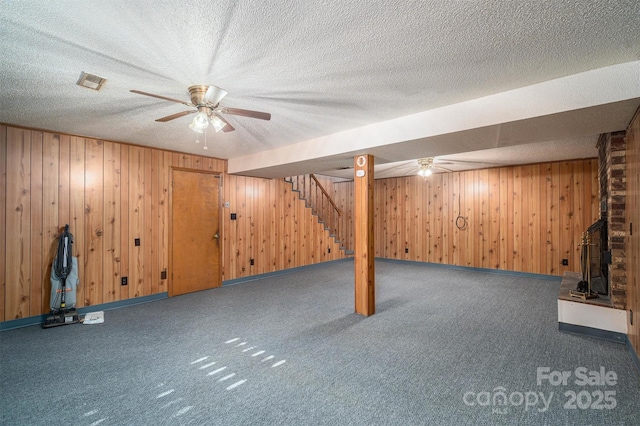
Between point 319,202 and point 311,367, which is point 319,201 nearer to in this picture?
point 319,202

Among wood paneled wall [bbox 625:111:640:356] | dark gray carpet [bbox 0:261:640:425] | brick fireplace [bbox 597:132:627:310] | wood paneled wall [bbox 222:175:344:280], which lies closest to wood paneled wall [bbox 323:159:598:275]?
dark gray carpet [bbox 0:261:640:425]

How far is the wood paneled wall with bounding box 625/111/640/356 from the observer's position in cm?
255

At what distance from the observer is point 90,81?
2441 millimetres

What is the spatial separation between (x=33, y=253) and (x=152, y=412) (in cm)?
324

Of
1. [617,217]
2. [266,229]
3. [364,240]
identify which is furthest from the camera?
[266,229]

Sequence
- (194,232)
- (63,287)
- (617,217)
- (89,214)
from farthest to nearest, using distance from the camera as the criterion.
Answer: (194,232) → (89,214) → (63,287) → (617,217)

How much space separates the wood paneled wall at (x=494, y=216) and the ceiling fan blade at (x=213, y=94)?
6490 mm

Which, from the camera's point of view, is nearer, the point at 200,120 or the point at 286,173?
the point at 200,120

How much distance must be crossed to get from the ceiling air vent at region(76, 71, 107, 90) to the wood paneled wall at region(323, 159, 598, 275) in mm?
7182

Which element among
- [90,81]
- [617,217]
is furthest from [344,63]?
[617,217]

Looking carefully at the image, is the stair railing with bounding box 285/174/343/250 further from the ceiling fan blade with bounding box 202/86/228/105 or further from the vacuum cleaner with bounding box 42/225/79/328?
the ceiling fan blade with bounding box 202/86/228/105

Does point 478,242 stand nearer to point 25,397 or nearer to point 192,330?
point 192,330

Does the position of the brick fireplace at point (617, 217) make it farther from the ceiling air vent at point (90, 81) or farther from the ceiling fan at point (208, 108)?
the ceiling air vent at point (90, 81)

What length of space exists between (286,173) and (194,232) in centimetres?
214
